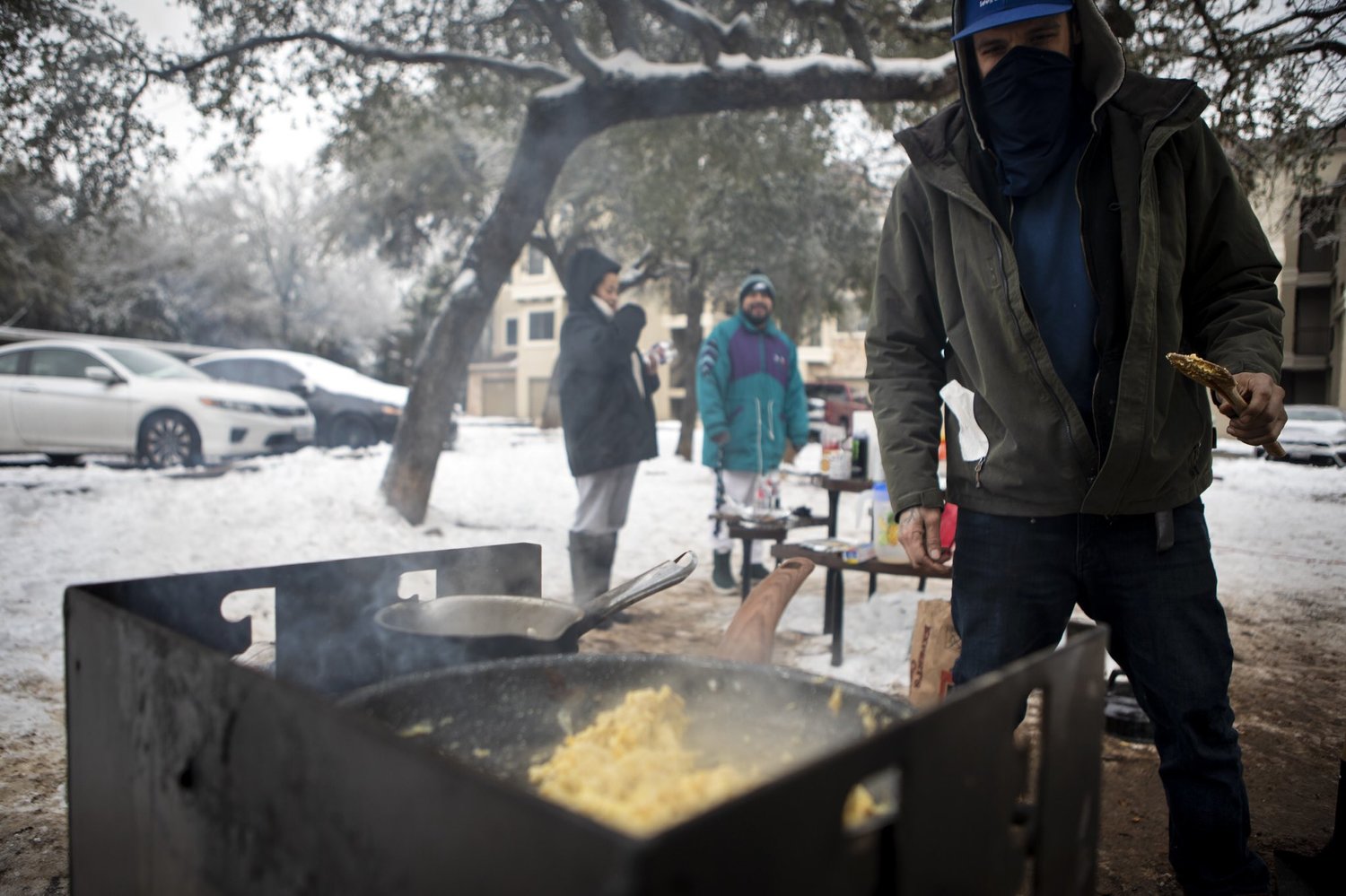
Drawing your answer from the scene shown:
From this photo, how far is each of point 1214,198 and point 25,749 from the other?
451 cm

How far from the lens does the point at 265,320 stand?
1199 inches

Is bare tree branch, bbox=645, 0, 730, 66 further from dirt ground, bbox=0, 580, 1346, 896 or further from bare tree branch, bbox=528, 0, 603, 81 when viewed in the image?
dirt ground, bbox=0, 580, 1346, 896

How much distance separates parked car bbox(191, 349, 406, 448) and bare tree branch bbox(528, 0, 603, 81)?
7570mm

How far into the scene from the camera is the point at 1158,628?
189 centimetres

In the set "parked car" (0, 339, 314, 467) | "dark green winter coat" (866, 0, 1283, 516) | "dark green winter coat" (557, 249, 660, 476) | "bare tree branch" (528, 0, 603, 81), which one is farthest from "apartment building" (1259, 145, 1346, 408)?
"parked car" (0, 339, 314, 467)

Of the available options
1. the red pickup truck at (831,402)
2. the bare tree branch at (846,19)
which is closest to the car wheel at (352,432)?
the bare tree branch at (846,19)

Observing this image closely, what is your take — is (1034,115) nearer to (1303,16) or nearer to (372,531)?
(1303,16)

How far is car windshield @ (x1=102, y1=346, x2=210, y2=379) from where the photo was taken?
10117mm

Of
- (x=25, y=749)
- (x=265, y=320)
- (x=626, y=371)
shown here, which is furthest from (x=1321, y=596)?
(x=265, y=320)

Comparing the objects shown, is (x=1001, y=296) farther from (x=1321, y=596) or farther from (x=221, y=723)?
(x=1321, y=596)

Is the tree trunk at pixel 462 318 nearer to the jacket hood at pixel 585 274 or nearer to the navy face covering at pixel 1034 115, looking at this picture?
the jacket hood at pixel 585 274

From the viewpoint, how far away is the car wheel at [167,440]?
9945mm

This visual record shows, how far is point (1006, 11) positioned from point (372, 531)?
22.4 ft

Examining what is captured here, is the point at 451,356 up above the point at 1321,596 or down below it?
above
